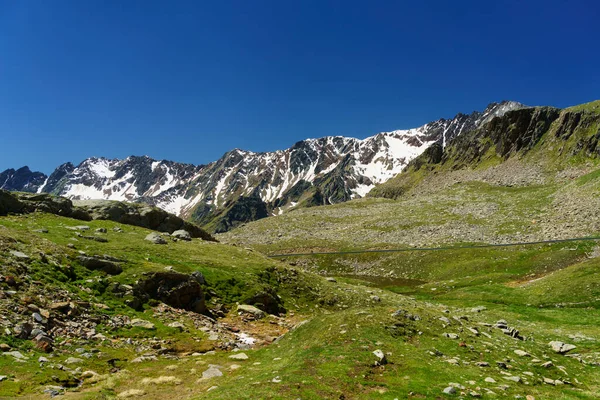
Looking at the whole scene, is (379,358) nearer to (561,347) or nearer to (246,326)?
(561,347)

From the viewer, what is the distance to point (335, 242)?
114 metres

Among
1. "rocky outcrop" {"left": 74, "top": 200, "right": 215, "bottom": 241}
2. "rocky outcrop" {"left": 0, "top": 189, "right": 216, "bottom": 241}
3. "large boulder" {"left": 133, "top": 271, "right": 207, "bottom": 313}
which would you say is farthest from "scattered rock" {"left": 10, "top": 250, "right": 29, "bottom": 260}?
"rocky outcrop" {"left": 74, "top": 200, "right": 215, "bottom": 241}

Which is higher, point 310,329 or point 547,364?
point 310,329

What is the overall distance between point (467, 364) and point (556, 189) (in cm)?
12560

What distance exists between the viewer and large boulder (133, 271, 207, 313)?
26562 mm

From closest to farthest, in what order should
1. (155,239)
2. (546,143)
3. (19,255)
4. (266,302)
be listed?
(19,255) → (266,302) → (155,239) → (546,143)

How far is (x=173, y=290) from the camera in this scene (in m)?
27.4

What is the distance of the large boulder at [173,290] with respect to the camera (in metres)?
26.6

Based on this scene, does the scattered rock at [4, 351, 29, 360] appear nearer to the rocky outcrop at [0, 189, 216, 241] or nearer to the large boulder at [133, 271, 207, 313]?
the large boulder at [133, 271, 207, 313]

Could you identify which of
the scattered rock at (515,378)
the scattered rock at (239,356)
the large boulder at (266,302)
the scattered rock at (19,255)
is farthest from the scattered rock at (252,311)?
the scattered rock at (515,378)

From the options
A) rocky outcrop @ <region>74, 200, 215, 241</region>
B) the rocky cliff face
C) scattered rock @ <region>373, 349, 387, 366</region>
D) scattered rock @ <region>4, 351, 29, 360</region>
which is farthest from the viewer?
the rocky cliff face

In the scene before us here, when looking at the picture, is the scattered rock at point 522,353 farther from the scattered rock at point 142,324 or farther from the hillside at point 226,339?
the scattered rock at point 142,324

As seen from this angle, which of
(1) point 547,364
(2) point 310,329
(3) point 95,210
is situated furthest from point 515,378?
(3) point 95,210

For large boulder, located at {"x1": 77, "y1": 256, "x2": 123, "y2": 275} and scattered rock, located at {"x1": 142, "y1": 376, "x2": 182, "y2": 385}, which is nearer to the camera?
scattered rock, located at {"x1": 142, "y1": 376, "x2": 182, "y2": 385}
